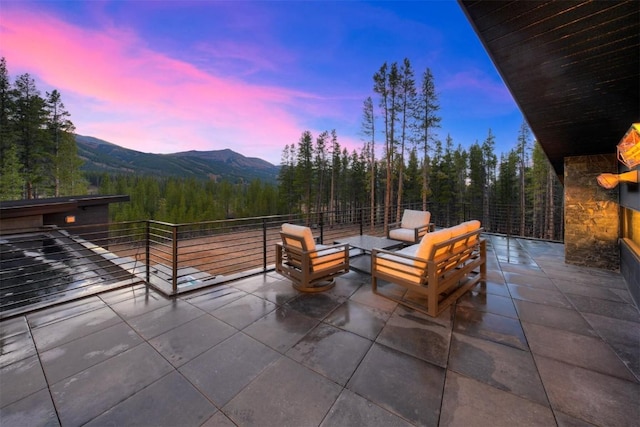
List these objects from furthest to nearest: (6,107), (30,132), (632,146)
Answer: (30,132)
(6,107)
(632,146)

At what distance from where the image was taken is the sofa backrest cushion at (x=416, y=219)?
5.41 meters

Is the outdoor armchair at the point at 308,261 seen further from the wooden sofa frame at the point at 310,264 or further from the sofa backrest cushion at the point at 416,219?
the sofa backrest cushion at the point at 416,219

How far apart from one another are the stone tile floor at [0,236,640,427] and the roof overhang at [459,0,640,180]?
8.29ft

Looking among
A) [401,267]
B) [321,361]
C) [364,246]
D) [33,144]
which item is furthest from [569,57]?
[33,144]

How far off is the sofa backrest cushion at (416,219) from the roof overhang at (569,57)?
247 cm

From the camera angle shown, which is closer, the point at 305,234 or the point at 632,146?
the point at 632,146

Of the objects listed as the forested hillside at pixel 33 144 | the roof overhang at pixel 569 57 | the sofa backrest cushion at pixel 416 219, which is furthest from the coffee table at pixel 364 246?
the forested hillside at pixel 33 144

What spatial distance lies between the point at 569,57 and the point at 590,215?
11.6ft

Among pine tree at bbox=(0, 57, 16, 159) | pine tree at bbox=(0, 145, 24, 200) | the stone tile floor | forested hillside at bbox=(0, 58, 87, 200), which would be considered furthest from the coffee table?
pine tree at bbox=(0, 57, 16, 159)

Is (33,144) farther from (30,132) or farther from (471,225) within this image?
(471,225)

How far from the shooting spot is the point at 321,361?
1.89 metres

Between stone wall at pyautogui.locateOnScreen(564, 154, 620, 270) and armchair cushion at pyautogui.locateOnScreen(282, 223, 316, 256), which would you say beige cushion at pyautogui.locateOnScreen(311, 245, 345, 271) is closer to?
armchair cushion at pyautogui.locateOnScreen(282, 223, 316, 256)

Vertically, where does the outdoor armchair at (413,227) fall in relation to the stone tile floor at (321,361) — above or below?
above

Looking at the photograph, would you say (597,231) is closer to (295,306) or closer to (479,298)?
(479,298)
